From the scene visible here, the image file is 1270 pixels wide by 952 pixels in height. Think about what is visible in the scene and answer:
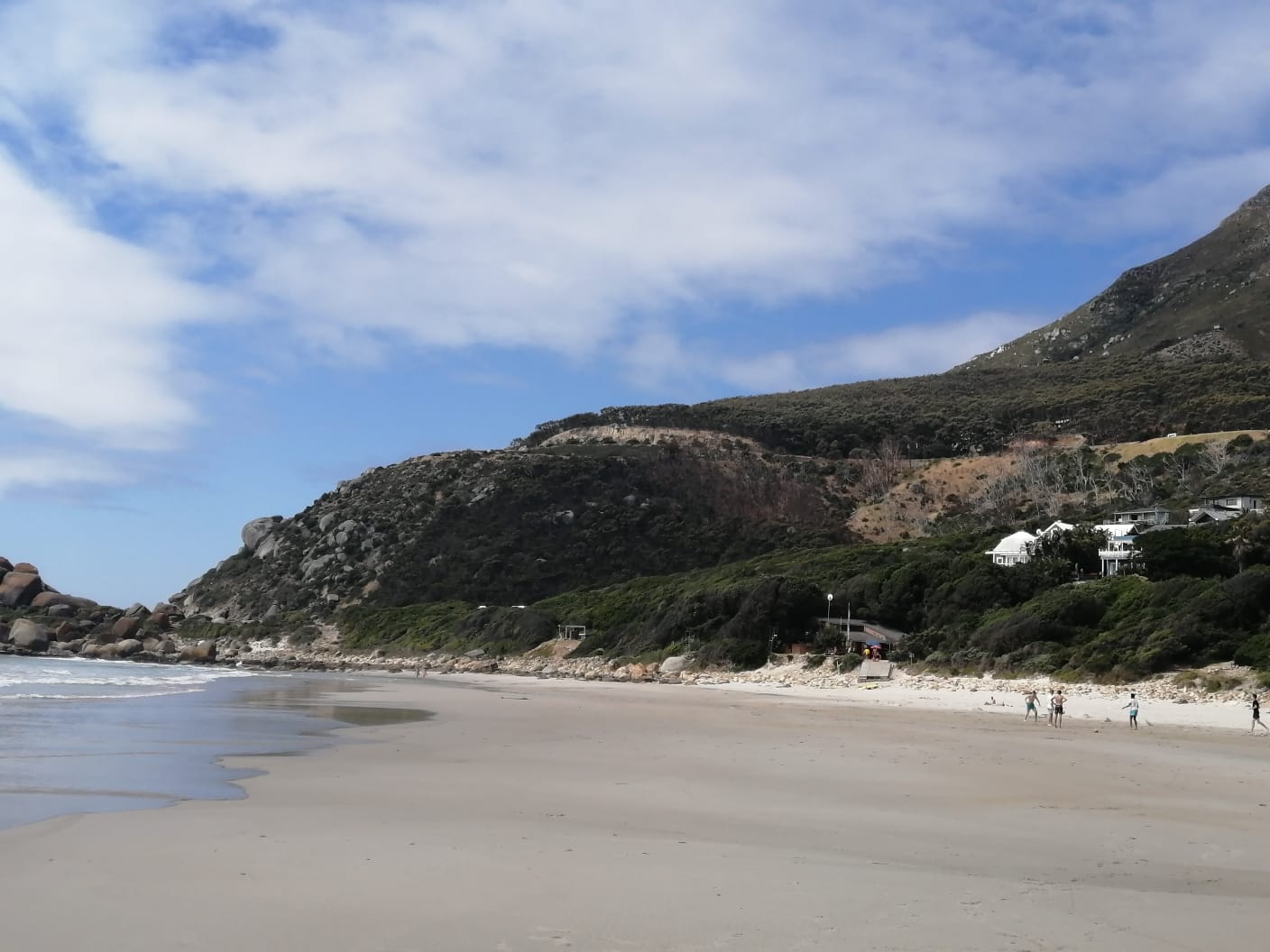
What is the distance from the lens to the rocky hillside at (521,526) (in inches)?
3100

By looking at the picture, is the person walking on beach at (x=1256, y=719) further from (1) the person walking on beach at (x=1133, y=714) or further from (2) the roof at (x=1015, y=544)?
(2) the roof at (x=1015, y=544)

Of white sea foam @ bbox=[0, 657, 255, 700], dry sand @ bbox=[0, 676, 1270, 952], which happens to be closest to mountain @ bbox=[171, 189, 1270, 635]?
white sea foam @ bbox=[0, 657, 255, 700]

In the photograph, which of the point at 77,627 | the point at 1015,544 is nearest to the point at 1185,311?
the point at 1015,544

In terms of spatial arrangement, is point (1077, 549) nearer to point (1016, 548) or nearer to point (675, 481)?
point (1016, 548)

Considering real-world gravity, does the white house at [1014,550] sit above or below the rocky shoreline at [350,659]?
above

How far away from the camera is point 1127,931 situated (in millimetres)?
6543

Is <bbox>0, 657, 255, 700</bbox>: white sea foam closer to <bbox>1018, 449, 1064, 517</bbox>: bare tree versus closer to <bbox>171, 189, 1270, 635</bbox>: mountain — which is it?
<bbox>171, 189, 1270, 635</bbox>: mountain

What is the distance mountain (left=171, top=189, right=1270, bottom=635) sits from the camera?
79625 mm

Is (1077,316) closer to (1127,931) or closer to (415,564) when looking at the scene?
(415,564)

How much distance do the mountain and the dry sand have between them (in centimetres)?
5604

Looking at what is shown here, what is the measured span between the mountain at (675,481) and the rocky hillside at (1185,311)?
57 cm

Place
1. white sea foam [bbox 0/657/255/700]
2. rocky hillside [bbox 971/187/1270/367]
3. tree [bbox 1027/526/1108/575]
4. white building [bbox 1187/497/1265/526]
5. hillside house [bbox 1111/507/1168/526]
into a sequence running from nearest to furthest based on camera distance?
white sea foam [bbox 0/657/255/700], tree [bbox 1027/526/1108/575], white building [bbox 1187/497/1265/526], hillside house [bbox 1111/507/1168/526], rocky hillside [bbox 971/187/1270/367]

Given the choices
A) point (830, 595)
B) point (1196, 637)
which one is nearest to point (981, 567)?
point (830, 595)

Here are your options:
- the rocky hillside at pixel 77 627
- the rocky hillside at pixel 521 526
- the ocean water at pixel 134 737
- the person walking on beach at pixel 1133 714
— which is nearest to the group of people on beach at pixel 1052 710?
the person walking on beach at pixel 1133 714
